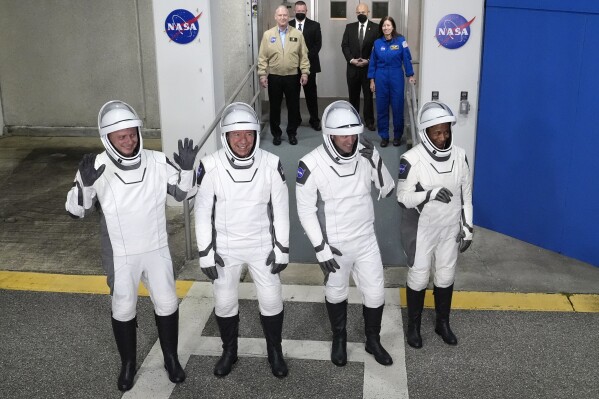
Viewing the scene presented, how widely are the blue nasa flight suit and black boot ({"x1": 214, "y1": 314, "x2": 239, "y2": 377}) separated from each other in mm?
4230

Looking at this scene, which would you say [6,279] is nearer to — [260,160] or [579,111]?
[260,160]

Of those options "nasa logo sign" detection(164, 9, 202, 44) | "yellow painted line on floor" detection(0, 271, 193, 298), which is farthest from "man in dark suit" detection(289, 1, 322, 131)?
"yellow painted line on floor" detection(0, 271, 193, 298)

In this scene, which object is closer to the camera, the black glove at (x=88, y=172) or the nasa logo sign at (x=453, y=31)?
the black glove at (x=88, y=172)

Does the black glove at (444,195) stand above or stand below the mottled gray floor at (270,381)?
above

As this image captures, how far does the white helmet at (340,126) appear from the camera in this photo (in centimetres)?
500

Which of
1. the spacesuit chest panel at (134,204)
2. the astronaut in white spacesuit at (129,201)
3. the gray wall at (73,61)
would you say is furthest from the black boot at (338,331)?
the gray wall at (73,61)

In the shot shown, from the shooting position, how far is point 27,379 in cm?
525

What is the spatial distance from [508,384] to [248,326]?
2.15 meters

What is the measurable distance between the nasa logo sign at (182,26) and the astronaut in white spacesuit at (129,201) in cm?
369

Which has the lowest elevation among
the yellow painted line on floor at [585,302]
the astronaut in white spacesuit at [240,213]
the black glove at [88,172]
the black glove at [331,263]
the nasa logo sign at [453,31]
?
the yellow painted line on floor at [585,302]

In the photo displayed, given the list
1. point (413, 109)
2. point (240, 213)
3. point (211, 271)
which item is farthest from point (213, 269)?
point (413, 109)

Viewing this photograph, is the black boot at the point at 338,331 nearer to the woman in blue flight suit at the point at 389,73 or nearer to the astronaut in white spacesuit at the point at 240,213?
the astronaut in white spacesuit at the point at 240,213

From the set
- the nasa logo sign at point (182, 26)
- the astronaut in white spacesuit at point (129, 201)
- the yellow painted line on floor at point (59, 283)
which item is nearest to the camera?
the astronaut in white spacesuit at point (129, 201)

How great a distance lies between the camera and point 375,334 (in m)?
5.47
